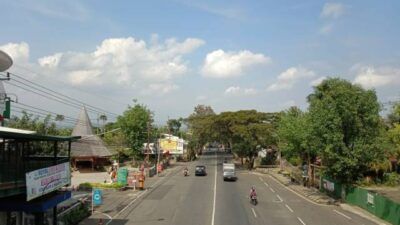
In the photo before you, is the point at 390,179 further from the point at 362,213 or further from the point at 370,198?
the point at 362,213

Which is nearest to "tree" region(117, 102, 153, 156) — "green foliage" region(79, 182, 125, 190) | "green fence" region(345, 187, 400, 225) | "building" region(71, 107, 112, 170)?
"building" region(71, 107, 112, 170)

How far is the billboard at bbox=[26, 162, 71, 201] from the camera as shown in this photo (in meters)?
24.7

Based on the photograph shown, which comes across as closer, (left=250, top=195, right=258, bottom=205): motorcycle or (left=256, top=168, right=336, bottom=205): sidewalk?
(left=250, top=195, right=258, bottom=205): motorcycle

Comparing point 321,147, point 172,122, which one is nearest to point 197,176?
point 321,147

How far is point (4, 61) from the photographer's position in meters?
36.0

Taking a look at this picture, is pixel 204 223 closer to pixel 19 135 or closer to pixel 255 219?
pixel 255 219

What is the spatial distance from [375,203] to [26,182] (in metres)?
26.1

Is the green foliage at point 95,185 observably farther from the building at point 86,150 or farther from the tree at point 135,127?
the tree at point 135,127

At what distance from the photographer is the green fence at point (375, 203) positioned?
115 feet

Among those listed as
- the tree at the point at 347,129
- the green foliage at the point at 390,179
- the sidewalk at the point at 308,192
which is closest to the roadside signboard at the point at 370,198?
the tree at the point at 347,129

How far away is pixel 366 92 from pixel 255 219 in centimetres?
1641

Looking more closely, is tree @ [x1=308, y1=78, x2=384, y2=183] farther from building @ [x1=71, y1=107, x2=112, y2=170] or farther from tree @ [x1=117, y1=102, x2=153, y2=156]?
tree @ [x1=117, y1=102, x2=153, y2=156]

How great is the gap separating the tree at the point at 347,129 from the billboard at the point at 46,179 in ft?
76.5

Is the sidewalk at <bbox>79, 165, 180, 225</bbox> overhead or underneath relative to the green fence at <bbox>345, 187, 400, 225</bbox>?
underneath
